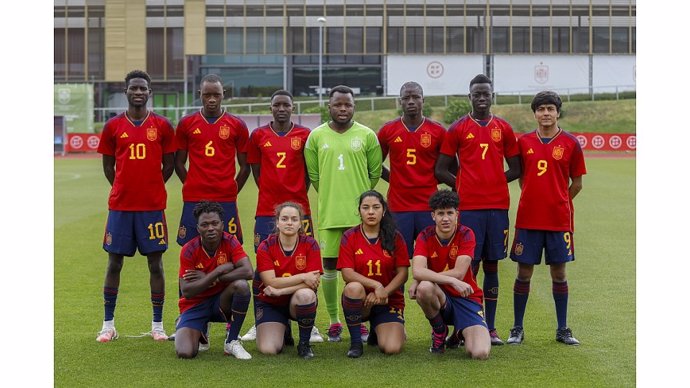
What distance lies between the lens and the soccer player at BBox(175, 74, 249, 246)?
8.05 metres

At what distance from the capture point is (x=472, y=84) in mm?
7672

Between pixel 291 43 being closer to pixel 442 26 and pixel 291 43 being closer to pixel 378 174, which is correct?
pixel 442 26

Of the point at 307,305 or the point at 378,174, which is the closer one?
the point at 307,305

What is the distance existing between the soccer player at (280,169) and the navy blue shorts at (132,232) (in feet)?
2.74

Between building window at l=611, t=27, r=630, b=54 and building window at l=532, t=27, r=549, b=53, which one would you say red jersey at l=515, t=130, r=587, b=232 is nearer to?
building window at l=532, t=27, r=549, b=53

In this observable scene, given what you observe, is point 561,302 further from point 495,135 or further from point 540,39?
point 540,39

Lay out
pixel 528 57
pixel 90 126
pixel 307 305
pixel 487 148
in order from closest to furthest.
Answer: pixel 307 305, pixel 487 148, pixel 90 126, pixel 528 57

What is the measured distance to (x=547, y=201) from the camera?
764 centimetres

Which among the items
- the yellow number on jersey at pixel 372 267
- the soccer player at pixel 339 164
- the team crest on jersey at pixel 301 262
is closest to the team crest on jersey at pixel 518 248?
the yellow number on jersey at pixel 372 267

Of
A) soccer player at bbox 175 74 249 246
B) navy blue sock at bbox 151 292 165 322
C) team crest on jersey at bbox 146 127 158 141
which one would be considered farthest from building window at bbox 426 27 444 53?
navy blue sock at bbox 151 292 165 322

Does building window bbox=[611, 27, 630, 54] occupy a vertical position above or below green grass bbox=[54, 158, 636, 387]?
above

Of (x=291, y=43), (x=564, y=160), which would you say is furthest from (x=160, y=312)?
(x=291, y=43)

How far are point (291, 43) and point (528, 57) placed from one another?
542 inches

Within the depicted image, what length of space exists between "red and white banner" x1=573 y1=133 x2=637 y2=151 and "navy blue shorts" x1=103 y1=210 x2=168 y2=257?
38696 millimetres
